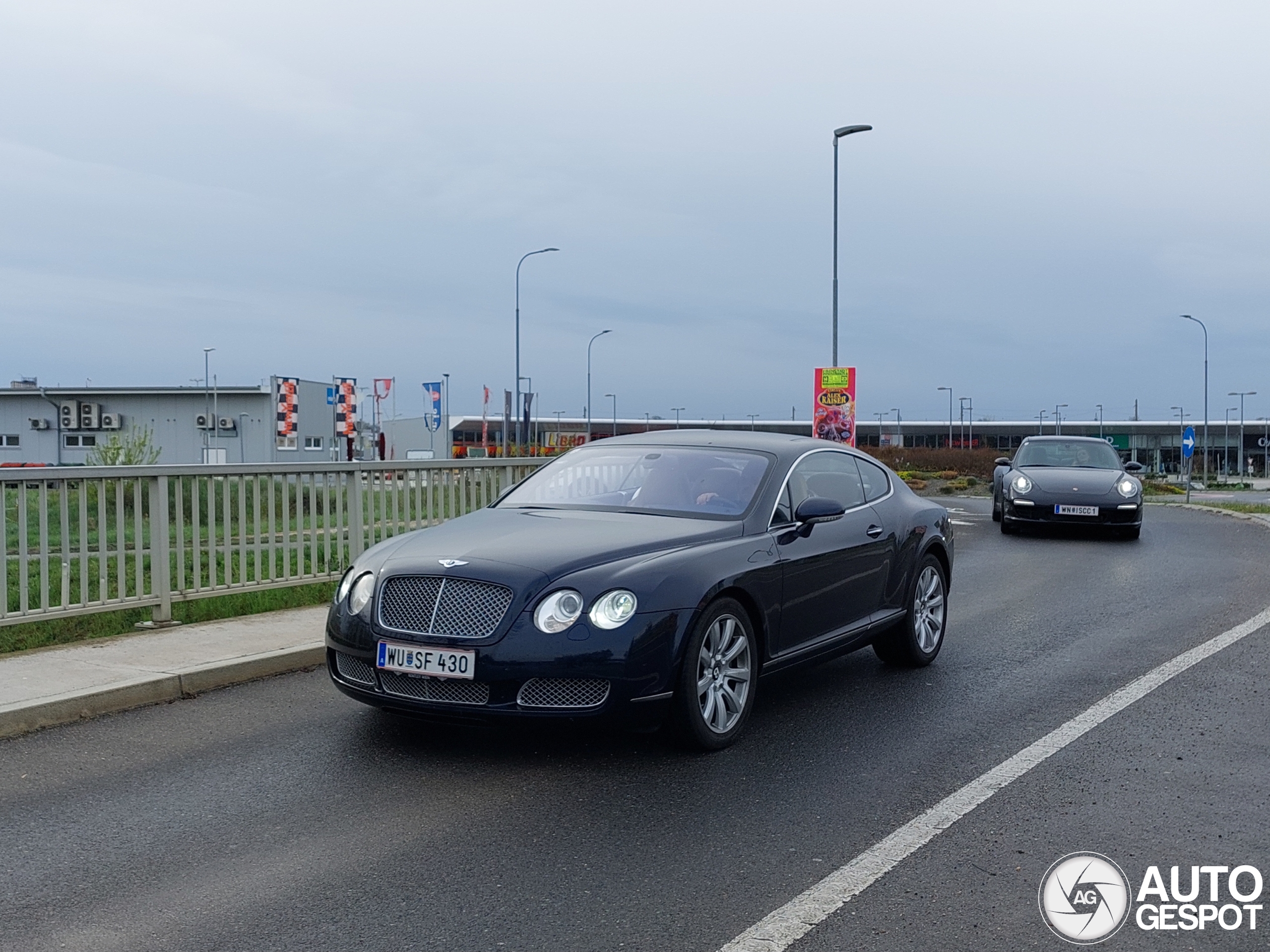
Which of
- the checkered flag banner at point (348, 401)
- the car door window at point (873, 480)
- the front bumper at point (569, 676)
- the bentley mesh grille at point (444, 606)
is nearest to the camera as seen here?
the front bumper at point (569, 676)

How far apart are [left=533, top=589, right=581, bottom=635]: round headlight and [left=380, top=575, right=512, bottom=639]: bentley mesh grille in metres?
0.15

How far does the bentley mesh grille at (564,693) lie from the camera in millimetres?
5094

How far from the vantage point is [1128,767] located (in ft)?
17.2

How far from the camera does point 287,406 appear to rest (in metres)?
73.6

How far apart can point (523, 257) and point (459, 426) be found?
8569cm

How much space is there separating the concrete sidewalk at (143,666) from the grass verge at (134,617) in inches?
15.7

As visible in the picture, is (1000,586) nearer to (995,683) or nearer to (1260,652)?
(1260,652)

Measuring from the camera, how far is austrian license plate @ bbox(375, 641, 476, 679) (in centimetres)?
511

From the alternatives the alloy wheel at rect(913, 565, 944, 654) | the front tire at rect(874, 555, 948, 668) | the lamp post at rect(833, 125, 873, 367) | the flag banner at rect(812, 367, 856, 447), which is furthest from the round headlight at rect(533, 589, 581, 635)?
the lamp post at rect(833, 125, 873, 367)

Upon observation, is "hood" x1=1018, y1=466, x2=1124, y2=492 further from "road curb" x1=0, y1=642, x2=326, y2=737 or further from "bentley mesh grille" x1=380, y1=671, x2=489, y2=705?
"bentley mesh grille" x1=380, y1=671, x2=489, y2=705

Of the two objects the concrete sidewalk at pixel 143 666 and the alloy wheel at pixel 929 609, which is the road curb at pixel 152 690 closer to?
the concrete sidewalk at pixel 143 666

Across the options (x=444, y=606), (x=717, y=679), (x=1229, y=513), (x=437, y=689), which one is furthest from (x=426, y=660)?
(x=1229, y=513)

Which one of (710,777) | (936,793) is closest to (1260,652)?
(936,793)

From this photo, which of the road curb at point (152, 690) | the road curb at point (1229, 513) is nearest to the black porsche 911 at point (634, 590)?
the road curb at point (152, 690)
